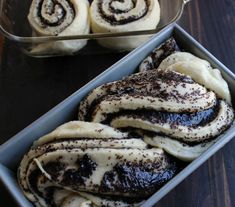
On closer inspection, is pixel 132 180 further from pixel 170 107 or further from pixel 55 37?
pixel 55 37

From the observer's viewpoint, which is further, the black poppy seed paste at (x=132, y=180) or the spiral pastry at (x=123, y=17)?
the spiral pastry at (x=123, y=17)

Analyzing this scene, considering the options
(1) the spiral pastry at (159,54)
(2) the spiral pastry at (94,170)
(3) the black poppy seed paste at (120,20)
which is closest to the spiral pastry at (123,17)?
(3) the black poppy seed paste at (120,20)

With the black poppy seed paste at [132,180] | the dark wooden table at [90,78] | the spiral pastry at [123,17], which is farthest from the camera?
the spiral pastry at [123,17]

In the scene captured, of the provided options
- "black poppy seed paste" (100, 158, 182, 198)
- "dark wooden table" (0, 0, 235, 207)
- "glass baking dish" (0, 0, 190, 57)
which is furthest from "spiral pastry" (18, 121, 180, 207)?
"glass baking dish" (0, 0, 190, 57)

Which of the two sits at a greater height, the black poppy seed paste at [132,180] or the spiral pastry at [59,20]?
the spiral pastry at [59,20]

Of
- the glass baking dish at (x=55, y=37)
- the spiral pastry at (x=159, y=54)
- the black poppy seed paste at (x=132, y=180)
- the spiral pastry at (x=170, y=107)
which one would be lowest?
the black poppy seed paste at (x=132, y=180)

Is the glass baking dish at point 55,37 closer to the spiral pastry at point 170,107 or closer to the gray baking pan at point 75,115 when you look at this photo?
the gray baking pan at point 75,115


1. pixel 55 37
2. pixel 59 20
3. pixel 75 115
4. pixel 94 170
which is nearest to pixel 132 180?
pixel 94 170
